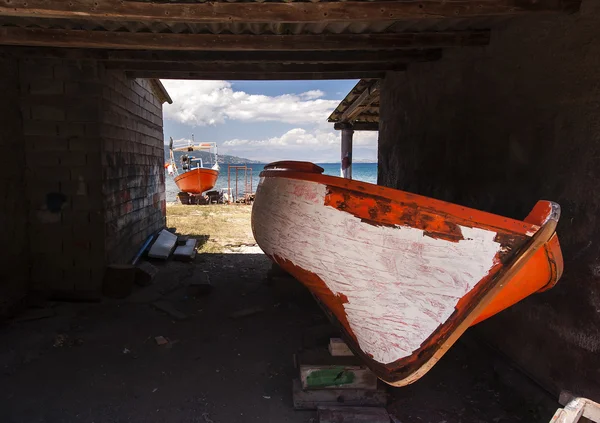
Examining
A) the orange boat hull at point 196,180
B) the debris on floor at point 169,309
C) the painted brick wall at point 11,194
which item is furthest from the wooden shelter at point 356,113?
the orange boat hull at point 196,180

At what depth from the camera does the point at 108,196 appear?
17.8ft

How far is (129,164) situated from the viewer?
21.0 feet

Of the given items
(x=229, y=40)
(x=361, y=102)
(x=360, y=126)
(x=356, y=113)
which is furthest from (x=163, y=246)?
(x=360, y=126)

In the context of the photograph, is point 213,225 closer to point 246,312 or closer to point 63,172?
point 63,172

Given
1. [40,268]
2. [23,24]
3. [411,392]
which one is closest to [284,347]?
[411,392]

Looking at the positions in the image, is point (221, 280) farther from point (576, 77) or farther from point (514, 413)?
point (576, 77)

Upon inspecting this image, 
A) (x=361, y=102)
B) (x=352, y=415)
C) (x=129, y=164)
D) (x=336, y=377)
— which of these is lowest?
(x=352, y=415)

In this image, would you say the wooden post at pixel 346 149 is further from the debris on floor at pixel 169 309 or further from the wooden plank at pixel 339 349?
the wooden plank at pixel 339 349

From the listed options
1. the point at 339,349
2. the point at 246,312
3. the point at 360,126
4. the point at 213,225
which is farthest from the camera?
the point at 360,126

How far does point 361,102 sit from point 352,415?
286 inches

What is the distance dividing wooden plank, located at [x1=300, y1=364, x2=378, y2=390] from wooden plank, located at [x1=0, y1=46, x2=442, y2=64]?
144 inches

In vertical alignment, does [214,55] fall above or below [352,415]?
above

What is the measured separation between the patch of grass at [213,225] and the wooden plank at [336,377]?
5.60m

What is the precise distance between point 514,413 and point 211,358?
9.36ft
